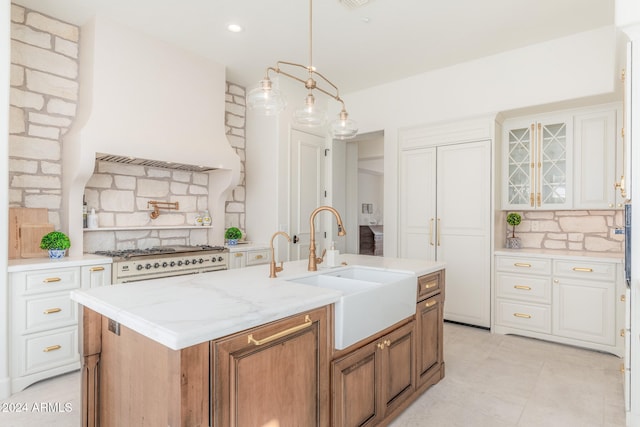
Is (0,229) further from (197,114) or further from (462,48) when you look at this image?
(462,48)

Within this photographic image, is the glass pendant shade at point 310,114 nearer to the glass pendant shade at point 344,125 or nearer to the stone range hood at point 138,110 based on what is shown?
the glass pendant shade at point 344,125

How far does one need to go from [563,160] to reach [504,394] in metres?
2.52

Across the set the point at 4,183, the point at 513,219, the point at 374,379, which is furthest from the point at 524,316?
the point at 4,183

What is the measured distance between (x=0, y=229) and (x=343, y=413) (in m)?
2.51

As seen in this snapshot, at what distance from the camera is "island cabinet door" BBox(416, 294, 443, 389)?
7.75ft

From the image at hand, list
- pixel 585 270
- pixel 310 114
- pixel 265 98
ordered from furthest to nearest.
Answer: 1. pixel 585 270
2. pixel 310 114
3. pixel 265 98

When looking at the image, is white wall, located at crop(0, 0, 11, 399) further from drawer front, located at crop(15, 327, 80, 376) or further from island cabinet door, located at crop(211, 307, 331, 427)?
island cabinet door, located at crop(211, 307, 331, 427)

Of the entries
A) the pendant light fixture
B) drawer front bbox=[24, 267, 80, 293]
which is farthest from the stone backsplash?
drawer front bbox=[24, 267, 80, 293]

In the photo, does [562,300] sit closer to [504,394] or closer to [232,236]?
[504,394]

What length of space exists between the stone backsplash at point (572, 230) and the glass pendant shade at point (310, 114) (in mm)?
2687

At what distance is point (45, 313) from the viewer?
2.64 meters

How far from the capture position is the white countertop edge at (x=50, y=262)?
2535 mm

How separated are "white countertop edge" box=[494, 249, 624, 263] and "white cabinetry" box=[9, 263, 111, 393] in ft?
12.8

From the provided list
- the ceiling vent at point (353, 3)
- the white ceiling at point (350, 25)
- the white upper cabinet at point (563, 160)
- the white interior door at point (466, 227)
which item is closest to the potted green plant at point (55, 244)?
the white ceiling at point (350, 25)
